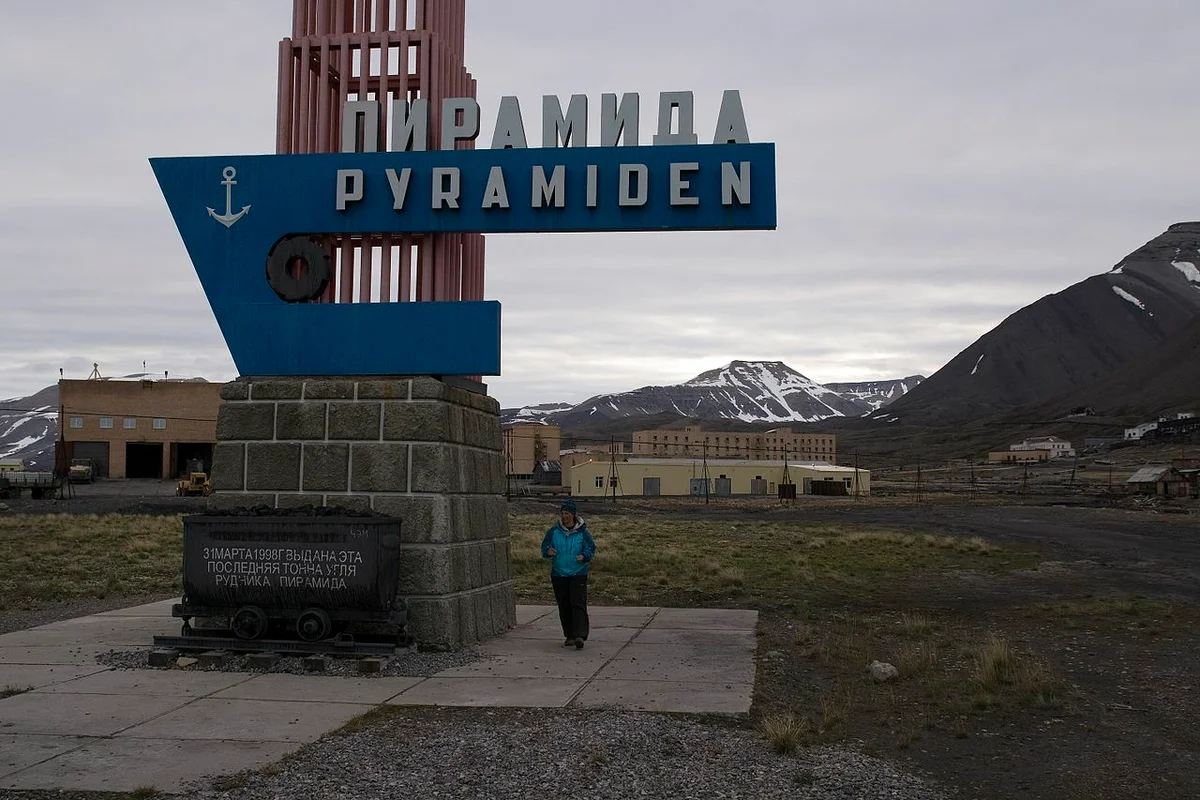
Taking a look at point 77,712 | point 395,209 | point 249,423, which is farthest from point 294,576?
point 395,209

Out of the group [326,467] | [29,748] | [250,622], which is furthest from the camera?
[326,467]

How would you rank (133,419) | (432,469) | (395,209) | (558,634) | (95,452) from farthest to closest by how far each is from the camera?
(95,452)
(133,419)
(558,634)
(395,209)
(432,469)

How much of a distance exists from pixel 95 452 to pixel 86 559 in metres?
71.2

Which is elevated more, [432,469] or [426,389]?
[426,389]

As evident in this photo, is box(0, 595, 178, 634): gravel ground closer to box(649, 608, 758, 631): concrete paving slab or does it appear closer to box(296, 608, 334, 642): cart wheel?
box(296, 608, 334, 642): cart wheel

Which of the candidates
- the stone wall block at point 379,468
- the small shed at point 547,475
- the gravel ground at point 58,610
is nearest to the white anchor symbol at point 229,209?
the stone wall block at point 379,468

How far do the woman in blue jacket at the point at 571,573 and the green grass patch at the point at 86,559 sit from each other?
960 centimetres

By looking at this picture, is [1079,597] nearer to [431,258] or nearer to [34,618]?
[431,258]

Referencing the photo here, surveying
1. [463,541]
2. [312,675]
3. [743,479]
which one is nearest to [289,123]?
[463,541]

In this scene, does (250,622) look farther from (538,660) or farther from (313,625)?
(538,660)

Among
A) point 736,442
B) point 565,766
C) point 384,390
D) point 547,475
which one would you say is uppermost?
point 736,442

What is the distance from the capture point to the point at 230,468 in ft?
39.5

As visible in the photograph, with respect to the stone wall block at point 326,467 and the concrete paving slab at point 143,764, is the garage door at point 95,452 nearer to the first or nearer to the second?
the stone wall block at point 326,467

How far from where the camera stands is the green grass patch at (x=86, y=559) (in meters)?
18.8
